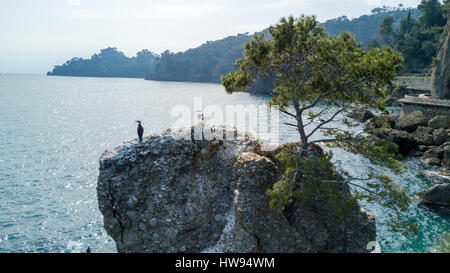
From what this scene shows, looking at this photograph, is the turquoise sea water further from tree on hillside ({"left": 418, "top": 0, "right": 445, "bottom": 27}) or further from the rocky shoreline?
tree on hillside ({"left": 418, "top": 0, "right": 445, "bottom": 27})

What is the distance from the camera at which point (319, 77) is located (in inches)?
440

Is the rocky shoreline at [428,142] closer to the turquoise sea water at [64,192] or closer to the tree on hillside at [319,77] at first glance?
the turquoise sea water at [64,192]

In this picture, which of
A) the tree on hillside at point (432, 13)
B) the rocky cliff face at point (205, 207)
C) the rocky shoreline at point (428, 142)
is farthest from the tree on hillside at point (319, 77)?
the tree on hillside at point (432, 13)

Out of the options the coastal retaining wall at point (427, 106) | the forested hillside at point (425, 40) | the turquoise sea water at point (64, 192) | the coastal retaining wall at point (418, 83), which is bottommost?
the turquoise sea water at point (64, 192)

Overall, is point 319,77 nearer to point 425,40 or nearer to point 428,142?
point 428,142

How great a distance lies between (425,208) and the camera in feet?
71.3

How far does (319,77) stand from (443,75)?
4998 centimetres

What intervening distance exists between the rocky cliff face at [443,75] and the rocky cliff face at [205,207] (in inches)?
1841

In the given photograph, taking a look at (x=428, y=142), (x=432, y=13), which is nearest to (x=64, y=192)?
(x=428, y=142)

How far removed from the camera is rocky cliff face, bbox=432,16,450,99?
157 ft

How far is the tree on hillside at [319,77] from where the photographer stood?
35.1 ft

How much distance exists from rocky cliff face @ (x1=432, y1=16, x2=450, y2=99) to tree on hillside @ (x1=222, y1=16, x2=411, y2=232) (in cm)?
4659

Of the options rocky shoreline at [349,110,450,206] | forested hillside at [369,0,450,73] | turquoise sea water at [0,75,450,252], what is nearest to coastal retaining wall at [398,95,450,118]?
rocky shoreline at [349,110,450,206]
